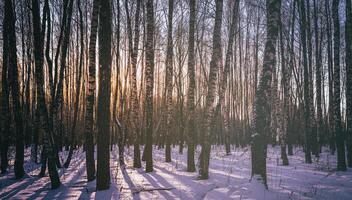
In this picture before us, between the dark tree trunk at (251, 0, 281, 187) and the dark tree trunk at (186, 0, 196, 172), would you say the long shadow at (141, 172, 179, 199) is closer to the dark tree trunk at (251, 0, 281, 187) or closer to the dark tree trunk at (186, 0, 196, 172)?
the dark tree trunk at (186, 0, 196, 172)

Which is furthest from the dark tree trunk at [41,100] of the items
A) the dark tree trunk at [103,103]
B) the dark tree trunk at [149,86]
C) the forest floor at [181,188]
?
the dark tree trunk at [149,86]

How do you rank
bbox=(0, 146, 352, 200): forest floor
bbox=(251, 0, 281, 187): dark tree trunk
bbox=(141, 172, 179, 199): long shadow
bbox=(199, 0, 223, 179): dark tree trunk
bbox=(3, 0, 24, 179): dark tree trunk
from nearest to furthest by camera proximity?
1. bbox=(0, 146, 352, 200): forest floor
2. bbox=(141, 172, 179, 199): long shadow
3. bbox=(251, 0, 281, 187): dark tree trunk
4. bbox=(199, 0, 223, 179): dark tree trunk
5. bbox=(3, 0, 24, 179): dark tree trunk

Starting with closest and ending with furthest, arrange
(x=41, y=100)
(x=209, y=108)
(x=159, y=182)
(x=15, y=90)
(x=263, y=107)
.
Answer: (x=263, y=107) < (x=41, y=100) < (x=159, y=182) < (x=209, y=108) < (x=15, y=90)

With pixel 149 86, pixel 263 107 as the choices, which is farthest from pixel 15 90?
pixel 263 107

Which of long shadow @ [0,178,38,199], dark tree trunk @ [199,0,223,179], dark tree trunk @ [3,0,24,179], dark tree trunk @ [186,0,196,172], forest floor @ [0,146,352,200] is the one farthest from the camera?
dark tree trunk @ [186,0,196,172]

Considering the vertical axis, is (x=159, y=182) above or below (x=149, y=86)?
below

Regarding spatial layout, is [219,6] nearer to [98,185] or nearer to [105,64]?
[105,64]

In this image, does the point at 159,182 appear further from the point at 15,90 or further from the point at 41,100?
the point at 15,90

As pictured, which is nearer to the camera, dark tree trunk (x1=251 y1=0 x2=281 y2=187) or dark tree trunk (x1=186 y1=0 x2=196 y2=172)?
dark tree trunk (x1=251 y1=0 x2=281 y2=187)

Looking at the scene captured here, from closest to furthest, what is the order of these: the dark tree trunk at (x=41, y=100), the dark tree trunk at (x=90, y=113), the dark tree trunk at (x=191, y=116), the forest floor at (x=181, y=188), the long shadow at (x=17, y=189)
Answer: the forest floor at (x=181, y=188) < the long shadow at (x=17, y=189) < the dark tree trunk at (x=41, y=100) < the dark tree trunk at (x=90, y=113) < the dark tree trunk at (x=191, y=116)

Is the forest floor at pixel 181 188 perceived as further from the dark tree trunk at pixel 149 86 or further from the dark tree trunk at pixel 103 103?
the dark tree trunk at pixel 149 86

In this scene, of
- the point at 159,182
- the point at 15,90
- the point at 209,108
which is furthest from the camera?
the point at 15,90

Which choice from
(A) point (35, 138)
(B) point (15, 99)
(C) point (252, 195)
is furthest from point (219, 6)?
(A) point (35, 138)

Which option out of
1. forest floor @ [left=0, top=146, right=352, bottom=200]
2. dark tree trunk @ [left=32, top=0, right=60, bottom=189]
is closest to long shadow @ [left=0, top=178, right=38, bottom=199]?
forest floor @ [left=0, top=146, right=352, bottom=200]
